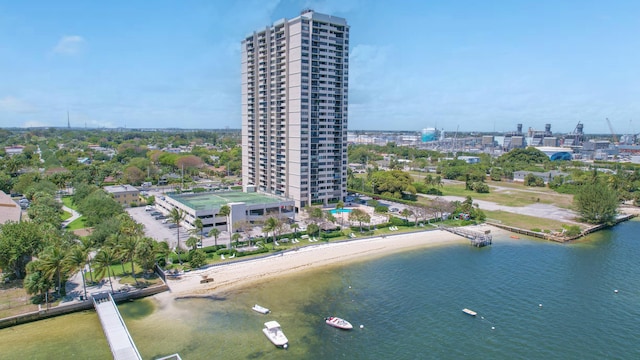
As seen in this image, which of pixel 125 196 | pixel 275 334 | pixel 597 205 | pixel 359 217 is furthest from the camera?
pixel 125 196

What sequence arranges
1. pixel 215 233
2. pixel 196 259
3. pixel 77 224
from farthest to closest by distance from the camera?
pixel 77 224, pixel 215 233, pixel 196 259

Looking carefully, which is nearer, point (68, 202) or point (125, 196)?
point (125, 196)

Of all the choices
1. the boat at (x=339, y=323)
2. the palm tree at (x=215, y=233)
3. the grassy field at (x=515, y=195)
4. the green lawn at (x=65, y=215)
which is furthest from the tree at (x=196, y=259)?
the grassy field at (x=515, y=195)

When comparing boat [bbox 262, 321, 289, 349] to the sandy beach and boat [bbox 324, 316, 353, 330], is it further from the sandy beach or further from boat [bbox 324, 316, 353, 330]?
the sandy beach

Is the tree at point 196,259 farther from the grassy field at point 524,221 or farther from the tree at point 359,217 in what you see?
the grassy field at point 524,221

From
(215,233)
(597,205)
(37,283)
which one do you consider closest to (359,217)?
(215,233)

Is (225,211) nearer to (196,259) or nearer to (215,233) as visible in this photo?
(215,233)

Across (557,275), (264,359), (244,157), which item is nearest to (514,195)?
(557,275)
